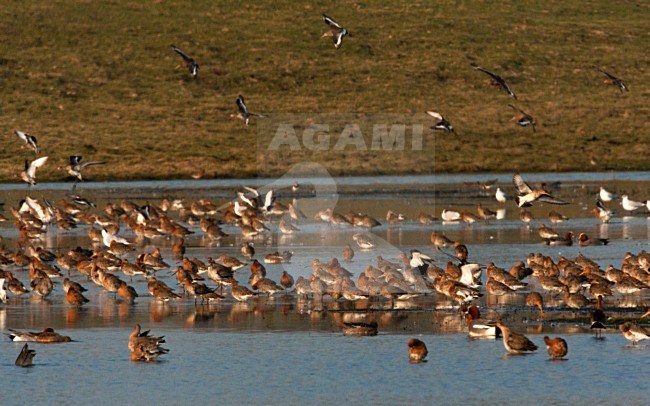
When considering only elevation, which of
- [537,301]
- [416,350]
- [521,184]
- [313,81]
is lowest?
[416,350]

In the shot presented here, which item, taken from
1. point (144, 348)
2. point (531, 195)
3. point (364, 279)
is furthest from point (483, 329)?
point (531, 195)

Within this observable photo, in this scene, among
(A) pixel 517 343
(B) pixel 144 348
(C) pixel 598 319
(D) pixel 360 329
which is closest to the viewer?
(A) pixel 517 343

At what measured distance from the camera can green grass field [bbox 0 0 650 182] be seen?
44.2m

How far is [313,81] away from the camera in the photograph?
5525 cm

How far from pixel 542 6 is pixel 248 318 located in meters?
55.8

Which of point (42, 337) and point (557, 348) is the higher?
point (557, 348)

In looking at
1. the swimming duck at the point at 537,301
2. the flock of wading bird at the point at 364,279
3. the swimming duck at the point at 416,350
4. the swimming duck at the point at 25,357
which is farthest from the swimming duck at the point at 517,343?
the swimming duck at the point at 25,357

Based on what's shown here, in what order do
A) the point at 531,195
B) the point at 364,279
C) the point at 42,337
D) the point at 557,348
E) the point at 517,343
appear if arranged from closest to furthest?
1. the point at 557,348
2. the point at 517,343
3. the point at 42,337
4. the point at 364,279
5. the point at 531,195

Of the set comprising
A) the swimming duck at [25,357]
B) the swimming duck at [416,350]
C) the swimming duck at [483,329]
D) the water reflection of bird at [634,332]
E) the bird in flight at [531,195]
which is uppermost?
the bird in flight at [531,195]

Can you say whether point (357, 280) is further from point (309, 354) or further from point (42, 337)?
point (42, 337)

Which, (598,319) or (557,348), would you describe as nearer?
(557,348)

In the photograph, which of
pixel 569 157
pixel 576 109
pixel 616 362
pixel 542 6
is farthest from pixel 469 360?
pixel 542 6

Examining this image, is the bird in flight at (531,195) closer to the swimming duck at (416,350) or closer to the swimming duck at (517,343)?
the swimming duck at (517,343)

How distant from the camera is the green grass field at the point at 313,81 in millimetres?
44188
